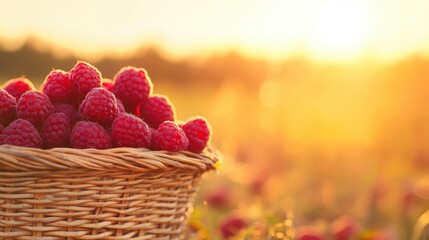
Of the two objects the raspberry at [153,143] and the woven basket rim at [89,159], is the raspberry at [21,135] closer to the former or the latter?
the woven basket rim at [89,159]

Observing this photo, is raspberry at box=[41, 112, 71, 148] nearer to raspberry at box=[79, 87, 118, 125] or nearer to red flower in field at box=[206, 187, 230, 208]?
raspberry at box=[79, 87, 118, 125]

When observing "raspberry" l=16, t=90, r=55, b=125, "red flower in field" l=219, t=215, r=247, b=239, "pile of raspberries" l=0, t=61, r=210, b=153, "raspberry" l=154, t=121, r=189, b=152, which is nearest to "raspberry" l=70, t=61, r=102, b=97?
"pile of raspberries" l=0, t=61, r=210, b=153

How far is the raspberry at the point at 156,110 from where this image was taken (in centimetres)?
204

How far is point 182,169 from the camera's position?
1.89 metres

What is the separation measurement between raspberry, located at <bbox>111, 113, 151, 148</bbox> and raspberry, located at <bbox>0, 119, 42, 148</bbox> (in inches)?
7.8

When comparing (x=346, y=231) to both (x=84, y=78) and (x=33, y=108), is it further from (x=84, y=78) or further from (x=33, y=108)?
(x=33, y=108)

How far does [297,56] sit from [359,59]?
798mm

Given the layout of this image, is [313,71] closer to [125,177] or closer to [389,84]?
[389,84]

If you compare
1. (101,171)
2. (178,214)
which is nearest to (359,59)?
(178,214)

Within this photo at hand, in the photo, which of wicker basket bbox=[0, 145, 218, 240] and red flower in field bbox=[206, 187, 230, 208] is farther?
red flower in field bbox=[206, 187, 230, 208]

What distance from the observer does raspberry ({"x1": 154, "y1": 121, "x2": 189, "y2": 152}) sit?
1832mm

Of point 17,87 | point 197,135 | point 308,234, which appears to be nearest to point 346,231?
point 308,234

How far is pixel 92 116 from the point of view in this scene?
1.81 m

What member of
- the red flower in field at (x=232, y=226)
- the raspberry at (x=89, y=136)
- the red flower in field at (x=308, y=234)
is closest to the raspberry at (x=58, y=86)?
the raspberry at (x=89, y=136)
